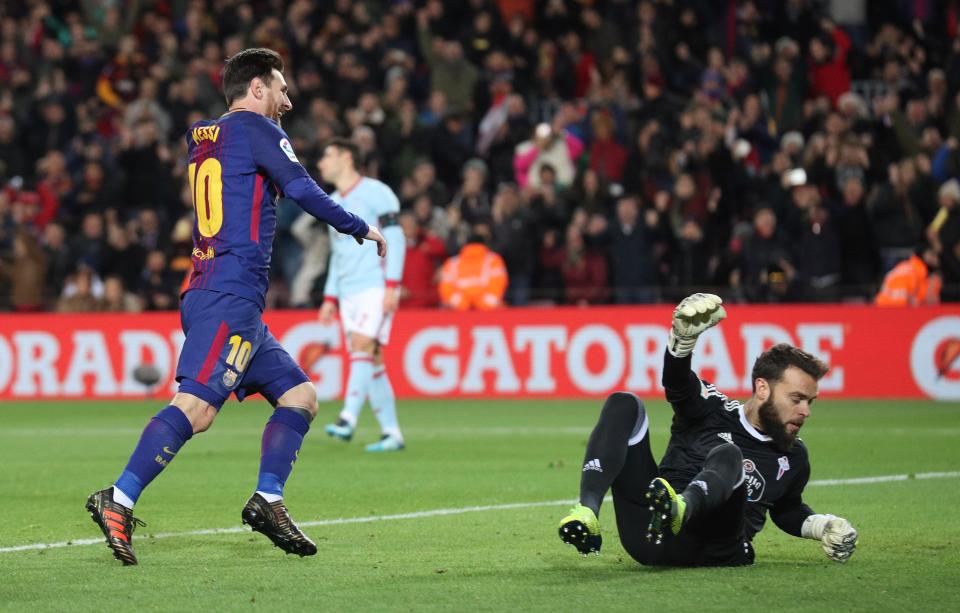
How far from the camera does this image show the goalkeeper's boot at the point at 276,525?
685cm

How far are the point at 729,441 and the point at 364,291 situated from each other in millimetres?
7002

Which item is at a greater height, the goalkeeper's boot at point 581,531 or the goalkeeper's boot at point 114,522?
the goalkeeper's boot at point 581,531

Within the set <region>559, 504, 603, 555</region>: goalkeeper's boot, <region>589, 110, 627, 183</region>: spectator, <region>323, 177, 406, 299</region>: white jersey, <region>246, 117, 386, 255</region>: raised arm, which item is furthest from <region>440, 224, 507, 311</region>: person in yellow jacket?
<region>559, 504, 603, 555</region>: goalkeeper's boot

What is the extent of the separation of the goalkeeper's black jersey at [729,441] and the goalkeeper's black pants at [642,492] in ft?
0.33

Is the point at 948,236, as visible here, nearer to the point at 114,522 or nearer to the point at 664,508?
the point at 664,508

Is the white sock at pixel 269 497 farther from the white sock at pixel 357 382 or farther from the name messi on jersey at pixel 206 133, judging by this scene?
the white sock at pixel 357 382

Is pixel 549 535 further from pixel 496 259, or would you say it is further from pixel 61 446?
pixel 496 259

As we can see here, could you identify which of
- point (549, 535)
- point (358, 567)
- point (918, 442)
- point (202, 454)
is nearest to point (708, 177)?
point (918, 442)

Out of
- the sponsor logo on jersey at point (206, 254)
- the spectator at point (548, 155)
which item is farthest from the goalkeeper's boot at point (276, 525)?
the spectator at point (548, 155)

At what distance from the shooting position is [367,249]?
13.4 metres

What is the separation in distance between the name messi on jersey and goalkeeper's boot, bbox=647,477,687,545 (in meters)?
2.67

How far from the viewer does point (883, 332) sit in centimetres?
1798

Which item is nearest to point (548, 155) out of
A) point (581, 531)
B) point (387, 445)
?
point (387, 445)

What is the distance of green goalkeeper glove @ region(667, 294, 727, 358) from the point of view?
607cm
